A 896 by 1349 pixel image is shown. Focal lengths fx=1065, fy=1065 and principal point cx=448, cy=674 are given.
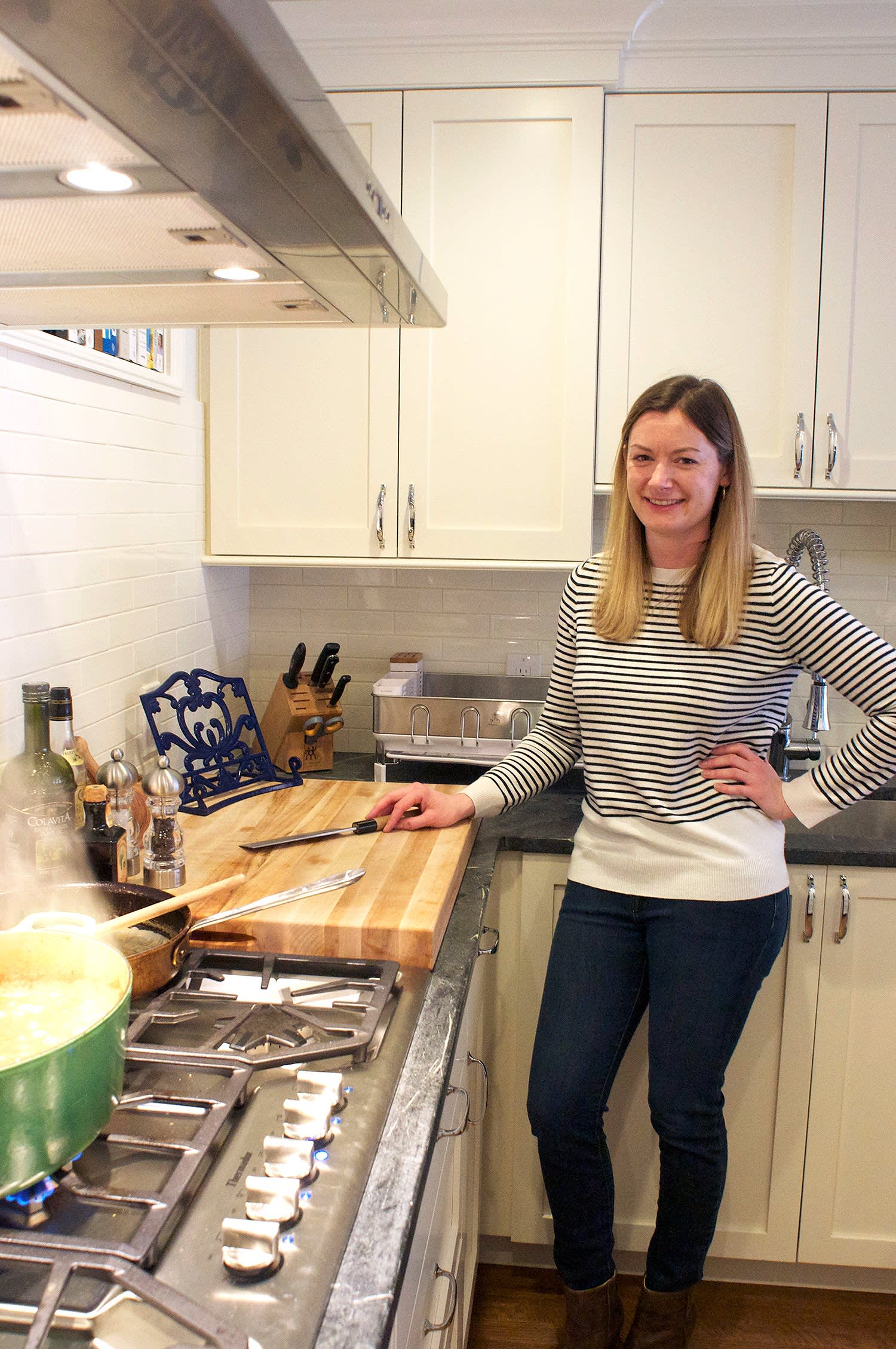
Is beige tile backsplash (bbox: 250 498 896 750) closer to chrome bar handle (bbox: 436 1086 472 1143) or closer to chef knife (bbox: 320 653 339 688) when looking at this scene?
chef knife (bbox: 320 653 339 688)

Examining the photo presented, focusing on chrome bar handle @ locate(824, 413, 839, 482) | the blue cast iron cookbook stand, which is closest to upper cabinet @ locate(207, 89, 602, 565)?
the blue cast iron cookbook stand

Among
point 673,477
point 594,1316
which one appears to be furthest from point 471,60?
point 594,1316

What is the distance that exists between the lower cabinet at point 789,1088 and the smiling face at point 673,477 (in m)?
0.68

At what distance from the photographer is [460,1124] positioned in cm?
150

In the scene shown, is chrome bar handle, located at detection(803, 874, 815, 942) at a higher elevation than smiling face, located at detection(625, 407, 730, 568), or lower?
lower

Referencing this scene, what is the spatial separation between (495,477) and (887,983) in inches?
50.8

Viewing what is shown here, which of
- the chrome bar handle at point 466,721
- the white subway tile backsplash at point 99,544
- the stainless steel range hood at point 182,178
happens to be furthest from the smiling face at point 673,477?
the white subway tile backsplash at point 99,544

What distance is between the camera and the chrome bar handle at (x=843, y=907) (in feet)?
6.43

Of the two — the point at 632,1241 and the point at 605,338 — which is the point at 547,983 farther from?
the point at 605,338

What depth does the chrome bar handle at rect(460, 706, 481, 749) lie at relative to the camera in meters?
2.28

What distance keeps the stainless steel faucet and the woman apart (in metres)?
0.47

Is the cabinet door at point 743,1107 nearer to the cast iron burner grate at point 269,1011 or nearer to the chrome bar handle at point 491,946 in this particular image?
the chrome bar handle at point 491,946

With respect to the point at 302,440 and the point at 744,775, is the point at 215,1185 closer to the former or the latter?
the point at 744,775

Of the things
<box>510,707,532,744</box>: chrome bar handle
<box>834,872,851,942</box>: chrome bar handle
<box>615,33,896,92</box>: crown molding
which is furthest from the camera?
<box>510,707,532,744</box>: chrome bar handle
